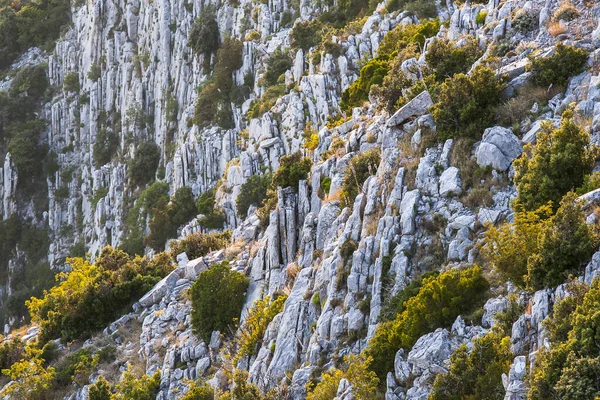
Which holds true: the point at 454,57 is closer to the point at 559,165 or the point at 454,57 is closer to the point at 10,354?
the point at 559,165

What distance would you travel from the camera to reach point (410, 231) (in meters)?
20.0

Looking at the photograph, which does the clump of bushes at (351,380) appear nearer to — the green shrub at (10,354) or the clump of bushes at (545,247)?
the clump of bushes at (545,247)

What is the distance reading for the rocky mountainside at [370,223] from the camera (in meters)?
15.2

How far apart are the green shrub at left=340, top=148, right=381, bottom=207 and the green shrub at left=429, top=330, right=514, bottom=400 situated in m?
10.5

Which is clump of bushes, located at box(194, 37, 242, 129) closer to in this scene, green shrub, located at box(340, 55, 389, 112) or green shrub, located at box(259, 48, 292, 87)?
green shrub, located at box(259, 48, 292, 87)

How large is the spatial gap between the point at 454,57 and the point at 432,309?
40.2 ft

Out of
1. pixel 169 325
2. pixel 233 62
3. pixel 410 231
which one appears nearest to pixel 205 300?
pixel 169 325

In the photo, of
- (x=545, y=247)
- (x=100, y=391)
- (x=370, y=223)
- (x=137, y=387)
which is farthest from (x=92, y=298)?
(x=545, y=247)

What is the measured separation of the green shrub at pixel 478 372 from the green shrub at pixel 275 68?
39.1 metres

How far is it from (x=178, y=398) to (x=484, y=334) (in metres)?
13.5

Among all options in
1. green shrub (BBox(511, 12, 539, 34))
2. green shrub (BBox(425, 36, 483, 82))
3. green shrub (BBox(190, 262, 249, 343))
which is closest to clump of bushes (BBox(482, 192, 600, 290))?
green shrub (BBox(425, 36, 483, 82))

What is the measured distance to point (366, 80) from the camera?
35.6 metres

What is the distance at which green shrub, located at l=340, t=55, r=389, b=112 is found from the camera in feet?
112

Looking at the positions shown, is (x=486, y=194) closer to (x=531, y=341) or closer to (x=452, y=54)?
(x=531, y=341)
